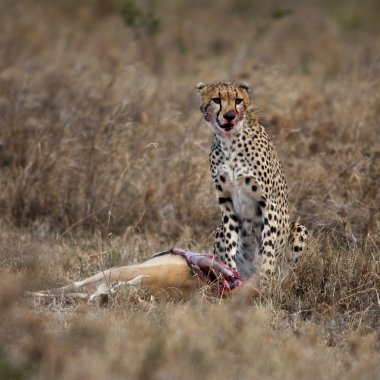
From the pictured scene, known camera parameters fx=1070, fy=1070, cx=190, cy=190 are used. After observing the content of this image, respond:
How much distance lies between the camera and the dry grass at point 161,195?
13.5 ft

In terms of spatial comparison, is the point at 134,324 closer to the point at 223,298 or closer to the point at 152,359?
the point at 152,359

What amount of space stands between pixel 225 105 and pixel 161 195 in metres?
1.41

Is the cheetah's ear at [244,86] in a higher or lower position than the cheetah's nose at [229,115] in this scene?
higher

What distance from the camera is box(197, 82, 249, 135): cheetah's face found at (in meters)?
5.85

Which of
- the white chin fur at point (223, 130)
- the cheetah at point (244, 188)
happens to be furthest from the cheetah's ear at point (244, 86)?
the white chin fur at point (223, 130)

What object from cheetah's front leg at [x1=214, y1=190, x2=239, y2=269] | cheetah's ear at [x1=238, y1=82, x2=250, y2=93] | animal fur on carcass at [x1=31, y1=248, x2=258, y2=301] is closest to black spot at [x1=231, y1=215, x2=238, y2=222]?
cheetah's front leg at [x1=214, y1=190, x2=239, y2=269]

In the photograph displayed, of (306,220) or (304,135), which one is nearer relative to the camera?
(306,220)

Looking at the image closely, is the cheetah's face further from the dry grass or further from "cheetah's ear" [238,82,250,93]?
the dry grass

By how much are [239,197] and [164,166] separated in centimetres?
147

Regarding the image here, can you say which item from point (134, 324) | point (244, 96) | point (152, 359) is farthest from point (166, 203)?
point (152, 359)

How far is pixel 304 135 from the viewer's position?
8219mm

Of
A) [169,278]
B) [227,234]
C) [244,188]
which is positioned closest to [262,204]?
[244,188]

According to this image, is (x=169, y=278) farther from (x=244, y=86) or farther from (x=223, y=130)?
(x=244, y=86)

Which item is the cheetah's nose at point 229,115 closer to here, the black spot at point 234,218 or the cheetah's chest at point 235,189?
the cheetah's chest at point 235,189
